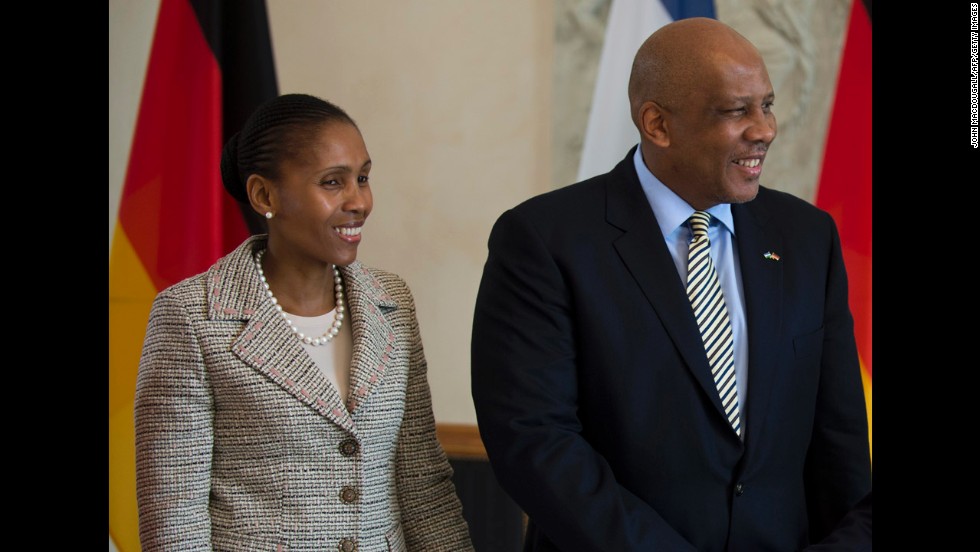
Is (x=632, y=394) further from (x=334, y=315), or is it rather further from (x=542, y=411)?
(x=334, y=315)

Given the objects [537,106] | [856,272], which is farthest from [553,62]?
[856,272]

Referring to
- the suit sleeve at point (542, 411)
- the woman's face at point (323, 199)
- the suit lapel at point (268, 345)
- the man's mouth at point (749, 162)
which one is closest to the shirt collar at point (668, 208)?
the man's mouth at point (749, 162)

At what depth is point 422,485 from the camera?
2176mm

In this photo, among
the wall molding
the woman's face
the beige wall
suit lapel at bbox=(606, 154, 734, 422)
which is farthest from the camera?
the beige wall

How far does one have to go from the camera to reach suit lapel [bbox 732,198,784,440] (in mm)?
2002

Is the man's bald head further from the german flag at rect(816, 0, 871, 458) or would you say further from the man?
the german flag at rect(816, 0, 871, 458)

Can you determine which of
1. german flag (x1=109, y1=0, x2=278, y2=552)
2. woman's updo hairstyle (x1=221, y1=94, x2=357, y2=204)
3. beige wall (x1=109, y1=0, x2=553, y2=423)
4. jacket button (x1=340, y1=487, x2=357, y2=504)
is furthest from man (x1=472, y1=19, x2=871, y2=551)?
german flag (x1=109, y1=0, x2=278, y2=552)

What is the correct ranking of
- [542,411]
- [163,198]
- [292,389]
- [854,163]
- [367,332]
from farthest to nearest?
[163,198] → [854,163] → [367,332] → [292,389] → [542,411]

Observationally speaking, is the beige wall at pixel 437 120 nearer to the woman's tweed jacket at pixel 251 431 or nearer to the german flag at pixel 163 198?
the german flag at pixel 163 198

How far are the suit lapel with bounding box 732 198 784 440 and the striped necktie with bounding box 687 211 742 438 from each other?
3 cm

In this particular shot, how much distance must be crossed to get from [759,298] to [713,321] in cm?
10

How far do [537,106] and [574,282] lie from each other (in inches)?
69.0

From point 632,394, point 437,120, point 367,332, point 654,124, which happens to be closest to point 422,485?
point 367,332
